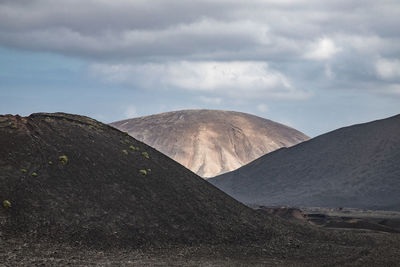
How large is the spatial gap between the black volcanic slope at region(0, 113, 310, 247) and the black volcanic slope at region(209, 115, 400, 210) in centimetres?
10311

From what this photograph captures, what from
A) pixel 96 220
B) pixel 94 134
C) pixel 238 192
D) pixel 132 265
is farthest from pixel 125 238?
pixel 238 192

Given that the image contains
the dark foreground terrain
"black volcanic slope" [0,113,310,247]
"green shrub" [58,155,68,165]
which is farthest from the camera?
"green shrub" [58,155,68,165]

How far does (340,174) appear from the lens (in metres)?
168

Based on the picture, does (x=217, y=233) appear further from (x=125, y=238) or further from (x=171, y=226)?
(x=125, y=238)

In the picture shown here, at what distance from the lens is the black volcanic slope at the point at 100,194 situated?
37.0m

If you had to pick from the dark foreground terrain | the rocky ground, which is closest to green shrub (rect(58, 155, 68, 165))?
the dark foreground terrain

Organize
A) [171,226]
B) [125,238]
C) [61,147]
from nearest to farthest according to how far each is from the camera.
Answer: [125,238], [171,226], [61,147]

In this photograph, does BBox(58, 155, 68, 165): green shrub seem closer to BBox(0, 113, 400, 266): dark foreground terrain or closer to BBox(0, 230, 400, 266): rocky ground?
BBox(0, 113, 400, 266): dark foreground terrain

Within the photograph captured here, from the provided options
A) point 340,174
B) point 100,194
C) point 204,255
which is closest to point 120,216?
point 100,194

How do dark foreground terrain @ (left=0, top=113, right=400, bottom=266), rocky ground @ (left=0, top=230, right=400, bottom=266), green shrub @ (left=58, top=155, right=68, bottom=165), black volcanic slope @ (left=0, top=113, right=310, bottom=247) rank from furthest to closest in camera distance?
green shrub @ (left=58, top=155, right=68, bottom=165), black volcanic slope @ (left=0, top=113, right=310, bottom=247), dark foreground terrain @ (left=0, top=113, right=400, bottom=266), rocky ground @ (left=0, top=230, right=400, bottom=266)

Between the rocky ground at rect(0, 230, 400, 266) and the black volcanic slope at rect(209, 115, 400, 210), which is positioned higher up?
the black volcanic slope at rect(209, 115, 400, 210)

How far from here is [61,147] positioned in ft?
146

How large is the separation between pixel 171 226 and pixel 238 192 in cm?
15246

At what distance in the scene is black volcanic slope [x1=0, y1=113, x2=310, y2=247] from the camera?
121 feet
